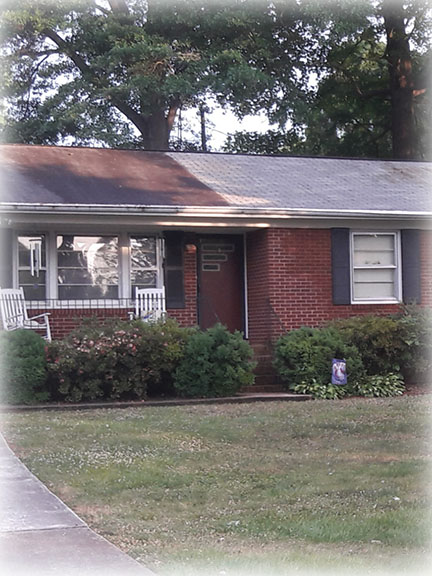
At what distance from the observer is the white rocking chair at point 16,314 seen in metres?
13.6

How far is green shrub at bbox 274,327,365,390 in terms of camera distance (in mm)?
13477

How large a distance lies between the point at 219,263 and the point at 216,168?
222 centimetres

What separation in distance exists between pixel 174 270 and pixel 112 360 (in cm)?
378

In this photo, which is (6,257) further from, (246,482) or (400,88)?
(400,88)

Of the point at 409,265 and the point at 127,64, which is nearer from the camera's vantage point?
the point at 409,265

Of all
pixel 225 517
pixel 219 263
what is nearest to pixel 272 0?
pixel 219 263

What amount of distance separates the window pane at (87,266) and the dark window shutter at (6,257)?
2.78ft

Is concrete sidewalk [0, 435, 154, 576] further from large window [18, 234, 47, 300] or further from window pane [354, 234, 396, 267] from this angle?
window pane [354, 234, 396, 267]

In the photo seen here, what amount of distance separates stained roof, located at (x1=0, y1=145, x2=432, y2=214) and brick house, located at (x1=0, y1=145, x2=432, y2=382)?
40 millimetres

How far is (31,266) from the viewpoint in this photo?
14.7m

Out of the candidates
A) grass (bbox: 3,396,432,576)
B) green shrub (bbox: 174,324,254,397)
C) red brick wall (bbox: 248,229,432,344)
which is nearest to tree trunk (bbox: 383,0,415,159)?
red brick wall (bbox: 248,229,432,344)

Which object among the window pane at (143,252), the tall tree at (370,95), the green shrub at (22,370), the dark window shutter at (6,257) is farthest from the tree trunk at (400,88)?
the green shrub at (22,370)

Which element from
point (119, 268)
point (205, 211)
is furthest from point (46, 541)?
point (119, 268)

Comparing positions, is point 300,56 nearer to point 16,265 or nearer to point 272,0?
point 272,0
